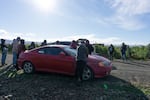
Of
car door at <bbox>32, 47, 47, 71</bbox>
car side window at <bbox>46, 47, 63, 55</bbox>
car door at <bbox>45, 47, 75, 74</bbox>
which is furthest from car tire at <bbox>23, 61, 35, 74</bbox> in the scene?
car side window at <bbox>46, 47, 63, 55</bbox>

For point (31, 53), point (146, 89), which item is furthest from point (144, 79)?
point (31, 53)

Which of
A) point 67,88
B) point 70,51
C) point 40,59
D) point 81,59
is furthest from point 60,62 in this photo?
point 67,88

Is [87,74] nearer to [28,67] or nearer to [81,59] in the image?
[81,59]

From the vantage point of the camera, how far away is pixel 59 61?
12586 mm

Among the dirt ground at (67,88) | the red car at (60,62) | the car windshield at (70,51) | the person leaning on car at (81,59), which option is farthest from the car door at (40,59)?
the person leaning on car at (81,59)

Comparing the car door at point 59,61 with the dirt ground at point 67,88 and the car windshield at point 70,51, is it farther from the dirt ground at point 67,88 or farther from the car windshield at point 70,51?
the dirt ground at point 67,88

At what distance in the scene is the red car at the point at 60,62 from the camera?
12.1m

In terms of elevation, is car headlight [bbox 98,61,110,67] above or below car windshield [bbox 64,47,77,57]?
below

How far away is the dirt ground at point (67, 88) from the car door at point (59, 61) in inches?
14.6

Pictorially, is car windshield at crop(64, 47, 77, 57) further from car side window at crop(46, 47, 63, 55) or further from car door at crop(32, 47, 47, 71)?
car door at crop(32, 47, 47, 71)

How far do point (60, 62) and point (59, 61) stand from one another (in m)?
0.07

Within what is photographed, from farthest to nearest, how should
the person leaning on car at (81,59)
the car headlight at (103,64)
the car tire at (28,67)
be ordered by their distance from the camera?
the car tire at (28,67) → the car headlight at (103,64) → the person leaning on car at (81,59)

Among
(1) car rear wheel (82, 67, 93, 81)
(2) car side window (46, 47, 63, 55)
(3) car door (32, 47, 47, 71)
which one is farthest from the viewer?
(3) car door (32, 47, 47, 71)

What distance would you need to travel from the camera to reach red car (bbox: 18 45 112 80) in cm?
1209
